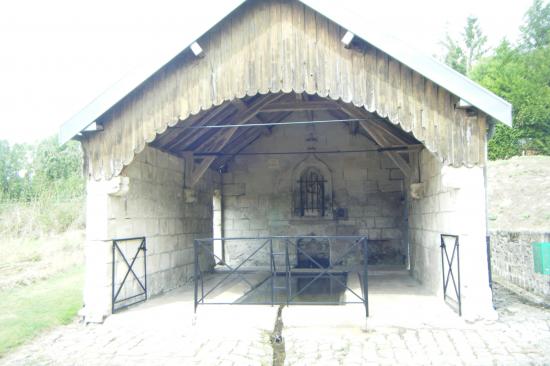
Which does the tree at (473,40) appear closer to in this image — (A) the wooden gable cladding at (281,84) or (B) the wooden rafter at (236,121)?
(B) the wooden rafter at (236,121)

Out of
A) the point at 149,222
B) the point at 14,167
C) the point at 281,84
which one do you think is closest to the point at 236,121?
the point at 149,222

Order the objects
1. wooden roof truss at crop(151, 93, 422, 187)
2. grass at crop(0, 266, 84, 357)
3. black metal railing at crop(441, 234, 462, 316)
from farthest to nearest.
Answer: wooden roof truss at crop(151, 93, 422, 187)
black metal railing at crop(441, 234, 462, 316)
grass at crop(0, 266, 84, 357)

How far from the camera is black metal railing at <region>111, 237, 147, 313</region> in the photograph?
261 inches

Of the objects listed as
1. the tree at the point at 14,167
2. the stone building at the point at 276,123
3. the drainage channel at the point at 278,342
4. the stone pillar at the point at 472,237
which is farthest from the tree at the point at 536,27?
the tree at the point at 14,167

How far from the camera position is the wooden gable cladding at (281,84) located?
6000 mm

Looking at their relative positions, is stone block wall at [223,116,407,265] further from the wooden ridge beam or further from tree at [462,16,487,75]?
tree at [462,16,487,75]

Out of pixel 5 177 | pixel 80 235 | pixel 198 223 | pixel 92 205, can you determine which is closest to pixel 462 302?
pixel 92 205

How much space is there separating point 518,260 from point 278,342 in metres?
5.05

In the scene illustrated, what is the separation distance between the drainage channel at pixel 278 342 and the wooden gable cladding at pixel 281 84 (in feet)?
9.89

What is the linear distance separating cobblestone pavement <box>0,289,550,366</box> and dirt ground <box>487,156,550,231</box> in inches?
255

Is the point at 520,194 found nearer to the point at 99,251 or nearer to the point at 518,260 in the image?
the point at 518,260

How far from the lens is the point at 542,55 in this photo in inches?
882

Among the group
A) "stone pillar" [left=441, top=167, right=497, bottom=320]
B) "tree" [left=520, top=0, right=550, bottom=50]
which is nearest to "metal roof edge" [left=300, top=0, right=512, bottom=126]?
"stone pillar" [left=441, top=167, right=497, bottom=320]

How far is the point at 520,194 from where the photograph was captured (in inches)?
558
